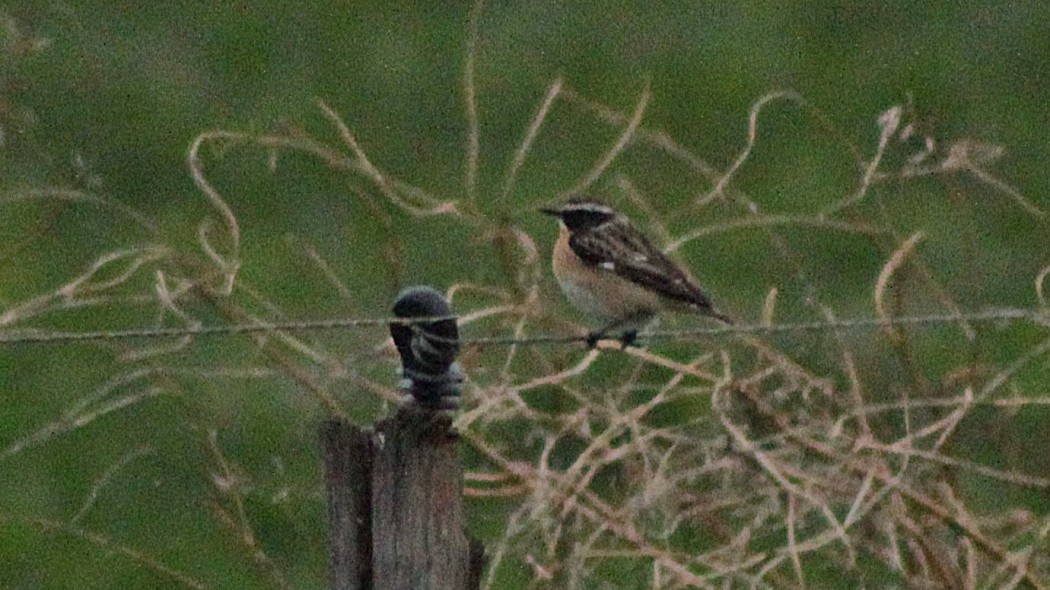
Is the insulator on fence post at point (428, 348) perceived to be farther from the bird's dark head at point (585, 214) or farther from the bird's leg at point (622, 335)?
the bird's dark head at point (585, 214)

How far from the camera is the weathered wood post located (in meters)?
5.30

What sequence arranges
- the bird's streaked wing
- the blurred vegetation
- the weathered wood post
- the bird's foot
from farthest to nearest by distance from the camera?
1. the blurred vegetation
2. the bird's streaked wing
3. the bird's foot
4. the weathered wood post

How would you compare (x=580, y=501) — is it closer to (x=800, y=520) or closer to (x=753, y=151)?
(x=800, y=520)

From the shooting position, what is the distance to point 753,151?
12.5 metres

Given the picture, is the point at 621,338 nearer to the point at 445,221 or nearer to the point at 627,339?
the point at 627,339

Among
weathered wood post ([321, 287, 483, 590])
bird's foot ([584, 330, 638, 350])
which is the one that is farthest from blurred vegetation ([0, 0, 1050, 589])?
weathered wood post ([321, 287, 483, 590])

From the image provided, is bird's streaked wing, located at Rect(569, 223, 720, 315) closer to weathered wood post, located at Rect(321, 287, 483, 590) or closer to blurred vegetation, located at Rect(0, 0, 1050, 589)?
blurred vegetation, located at Rect(0, 0, 1050, 589)

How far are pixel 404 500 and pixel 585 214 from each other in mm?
3472

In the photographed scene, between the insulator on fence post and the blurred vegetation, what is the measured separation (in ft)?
6.72

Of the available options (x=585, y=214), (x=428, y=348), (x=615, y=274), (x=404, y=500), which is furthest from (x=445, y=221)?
(x=404, y=500)

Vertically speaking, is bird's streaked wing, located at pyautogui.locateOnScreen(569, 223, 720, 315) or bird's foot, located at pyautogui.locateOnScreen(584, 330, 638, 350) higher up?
bird's streaked wing, located at pyautogui.locateOnScreen(569, 223, 720, 315)

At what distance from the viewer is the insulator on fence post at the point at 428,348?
5.44 m

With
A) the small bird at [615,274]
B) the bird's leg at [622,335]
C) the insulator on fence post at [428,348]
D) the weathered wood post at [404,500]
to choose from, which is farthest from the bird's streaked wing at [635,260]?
the weathered wood post at [404,500]

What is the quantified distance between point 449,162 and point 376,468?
7.30m
